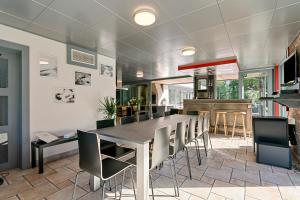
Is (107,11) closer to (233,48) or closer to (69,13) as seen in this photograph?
(69,13)

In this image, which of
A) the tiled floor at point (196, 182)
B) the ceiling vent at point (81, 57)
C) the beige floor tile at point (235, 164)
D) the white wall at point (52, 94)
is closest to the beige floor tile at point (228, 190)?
the tiled floor at point (196, 182)

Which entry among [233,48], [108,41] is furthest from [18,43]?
[233,48]

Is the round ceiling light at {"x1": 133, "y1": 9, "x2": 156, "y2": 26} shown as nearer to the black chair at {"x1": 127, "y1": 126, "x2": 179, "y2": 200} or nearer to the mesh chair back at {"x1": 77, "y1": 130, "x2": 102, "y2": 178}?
the black chair at {"x1": 127, "y1": 126, "x2": 179, "y2": 200}

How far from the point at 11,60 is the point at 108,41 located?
175cm

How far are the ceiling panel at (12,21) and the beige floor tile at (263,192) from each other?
410 centimetres

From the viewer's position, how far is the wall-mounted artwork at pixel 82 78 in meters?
3.51

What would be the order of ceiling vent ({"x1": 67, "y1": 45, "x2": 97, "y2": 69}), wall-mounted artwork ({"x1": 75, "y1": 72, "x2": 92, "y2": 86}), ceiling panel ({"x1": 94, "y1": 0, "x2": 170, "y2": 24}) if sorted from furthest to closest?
1. wall-mounted artwork ({"x1": 75, "y1": 72, "x2": 92, "y2": 86})
2. ceiling vent ({"x1": 67, "y1": 45, "x2": 97, "y2": 69})
3. ceiling panel ({"x1": 94, "y1": 0, "x2": 170, "y2": 24})

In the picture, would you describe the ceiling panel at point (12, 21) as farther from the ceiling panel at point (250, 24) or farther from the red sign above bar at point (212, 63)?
the red sign above bar at point (212, 63)

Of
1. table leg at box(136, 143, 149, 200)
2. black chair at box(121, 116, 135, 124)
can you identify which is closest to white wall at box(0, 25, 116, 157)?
black chair at box(121, 116, 135, 124)

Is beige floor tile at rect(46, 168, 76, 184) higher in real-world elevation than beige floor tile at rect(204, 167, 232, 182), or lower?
higher

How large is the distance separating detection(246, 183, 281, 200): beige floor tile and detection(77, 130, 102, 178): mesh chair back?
191 centimetres

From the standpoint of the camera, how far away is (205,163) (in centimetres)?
291

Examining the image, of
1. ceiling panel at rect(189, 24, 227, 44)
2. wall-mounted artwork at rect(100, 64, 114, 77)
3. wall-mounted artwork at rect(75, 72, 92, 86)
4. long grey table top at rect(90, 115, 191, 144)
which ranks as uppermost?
ceiling panel at rect(189, 24, 227, 44)

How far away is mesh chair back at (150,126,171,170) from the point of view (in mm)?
1667
